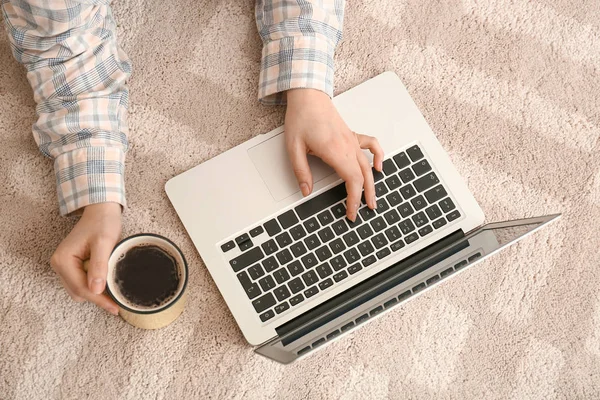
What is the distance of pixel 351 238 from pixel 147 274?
249mm

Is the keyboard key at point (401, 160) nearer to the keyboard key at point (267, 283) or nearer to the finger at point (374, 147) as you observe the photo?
the finger at point (374, 147)

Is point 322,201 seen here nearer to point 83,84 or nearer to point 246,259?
point 246,259

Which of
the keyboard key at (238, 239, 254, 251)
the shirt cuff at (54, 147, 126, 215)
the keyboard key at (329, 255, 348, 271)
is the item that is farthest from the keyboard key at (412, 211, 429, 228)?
the shirt cuff at (54, 147, 126, 215)

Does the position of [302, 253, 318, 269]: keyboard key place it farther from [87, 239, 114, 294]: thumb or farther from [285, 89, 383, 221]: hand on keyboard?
[87, 239, 114, 294]: thumb

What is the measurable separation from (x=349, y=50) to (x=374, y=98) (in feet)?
0.29

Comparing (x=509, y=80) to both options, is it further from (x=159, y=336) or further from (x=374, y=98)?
(x=159, y=336)

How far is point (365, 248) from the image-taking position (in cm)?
73

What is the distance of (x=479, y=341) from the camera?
77cm

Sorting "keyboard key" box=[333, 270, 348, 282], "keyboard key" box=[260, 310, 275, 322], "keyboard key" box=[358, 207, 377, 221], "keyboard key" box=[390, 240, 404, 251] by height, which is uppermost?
"keyboard key" box=[358, 207, 377, 221]

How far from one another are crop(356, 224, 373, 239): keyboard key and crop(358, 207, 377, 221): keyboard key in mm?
11

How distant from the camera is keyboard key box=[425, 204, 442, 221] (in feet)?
2.44

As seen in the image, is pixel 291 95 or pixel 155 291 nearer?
pixel 155 291

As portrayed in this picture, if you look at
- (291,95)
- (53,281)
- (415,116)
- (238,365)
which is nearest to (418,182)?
(415,116)

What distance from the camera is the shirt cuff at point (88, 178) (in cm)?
72
